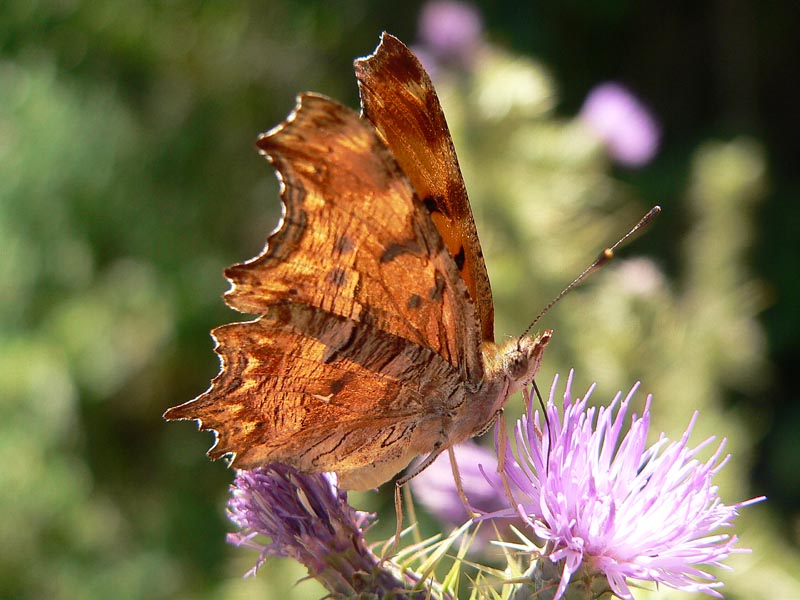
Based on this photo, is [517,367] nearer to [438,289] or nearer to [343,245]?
[438,289]

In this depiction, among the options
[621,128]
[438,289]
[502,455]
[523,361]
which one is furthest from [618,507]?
[621,128]

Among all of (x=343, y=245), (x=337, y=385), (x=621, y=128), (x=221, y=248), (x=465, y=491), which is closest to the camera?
(x=343, y=245)

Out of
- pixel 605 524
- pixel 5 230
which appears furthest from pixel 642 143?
pixel 605 524

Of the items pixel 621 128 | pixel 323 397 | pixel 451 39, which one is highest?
pixel 451 39

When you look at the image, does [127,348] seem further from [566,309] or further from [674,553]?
[674,553]

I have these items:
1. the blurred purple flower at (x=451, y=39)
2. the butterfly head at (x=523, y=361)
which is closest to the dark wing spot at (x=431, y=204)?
the butterfly head at (x=523, y=361)

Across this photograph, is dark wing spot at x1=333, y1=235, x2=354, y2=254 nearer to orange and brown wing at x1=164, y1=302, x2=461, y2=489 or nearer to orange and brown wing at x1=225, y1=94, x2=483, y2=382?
orange and brown wing at x1=225, y1=94, x2=483, y2=382
